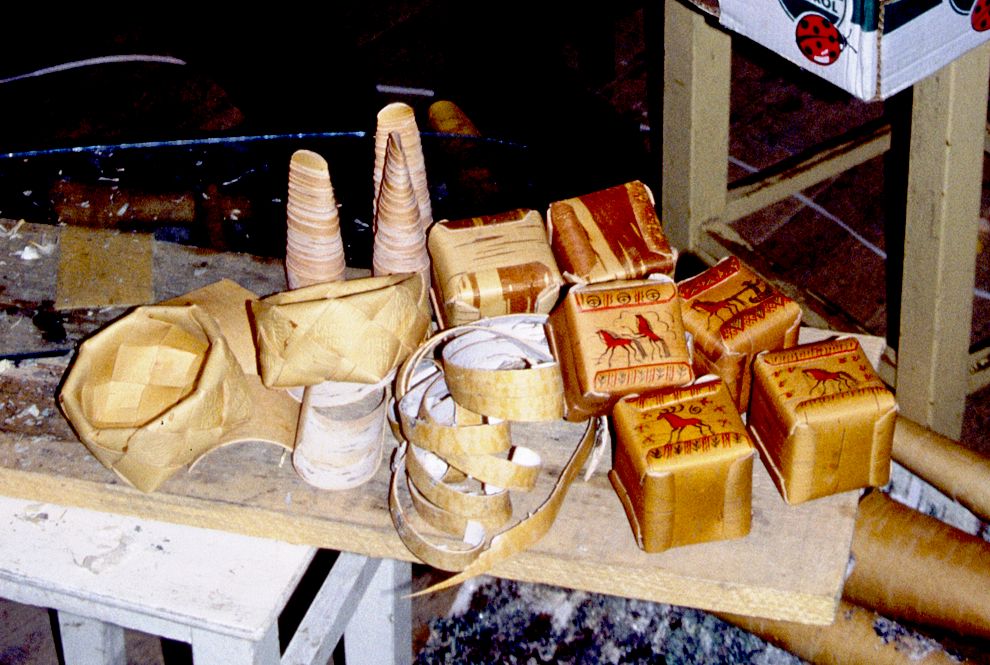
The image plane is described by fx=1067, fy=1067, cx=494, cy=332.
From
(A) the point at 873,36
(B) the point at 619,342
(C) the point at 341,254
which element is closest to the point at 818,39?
(A) the point at 873,36

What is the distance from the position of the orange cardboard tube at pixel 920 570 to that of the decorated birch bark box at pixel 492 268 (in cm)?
66

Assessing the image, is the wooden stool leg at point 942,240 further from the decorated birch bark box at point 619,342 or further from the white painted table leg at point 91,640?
the white painted table leg at point 91,640

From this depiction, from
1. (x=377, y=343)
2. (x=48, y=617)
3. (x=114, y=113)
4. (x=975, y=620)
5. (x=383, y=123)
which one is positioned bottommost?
(x=48, y=617)

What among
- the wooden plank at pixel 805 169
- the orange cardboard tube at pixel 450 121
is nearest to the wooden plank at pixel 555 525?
the orange cardboard tube at pixel 450 121

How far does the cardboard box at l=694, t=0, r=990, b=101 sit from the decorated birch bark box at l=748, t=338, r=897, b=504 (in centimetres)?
28

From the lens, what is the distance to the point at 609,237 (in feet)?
3.48

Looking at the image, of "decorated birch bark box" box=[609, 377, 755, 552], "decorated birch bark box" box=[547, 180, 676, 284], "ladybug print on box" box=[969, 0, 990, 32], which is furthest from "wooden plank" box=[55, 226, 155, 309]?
"ladybug print on box" box=[969, 0, 990, 32]

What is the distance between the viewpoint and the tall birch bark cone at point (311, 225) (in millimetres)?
1050

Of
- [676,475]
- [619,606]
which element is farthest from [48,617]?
[676,475]

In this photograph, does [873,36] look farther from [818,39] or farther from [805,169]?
[805,169]

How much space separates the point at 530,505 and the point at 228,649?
32cm

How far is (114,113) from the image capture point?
2799 mm

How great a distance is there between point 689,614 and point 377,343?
98 cm

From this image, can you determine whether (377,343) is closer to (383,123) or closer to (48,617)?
(383,123)
